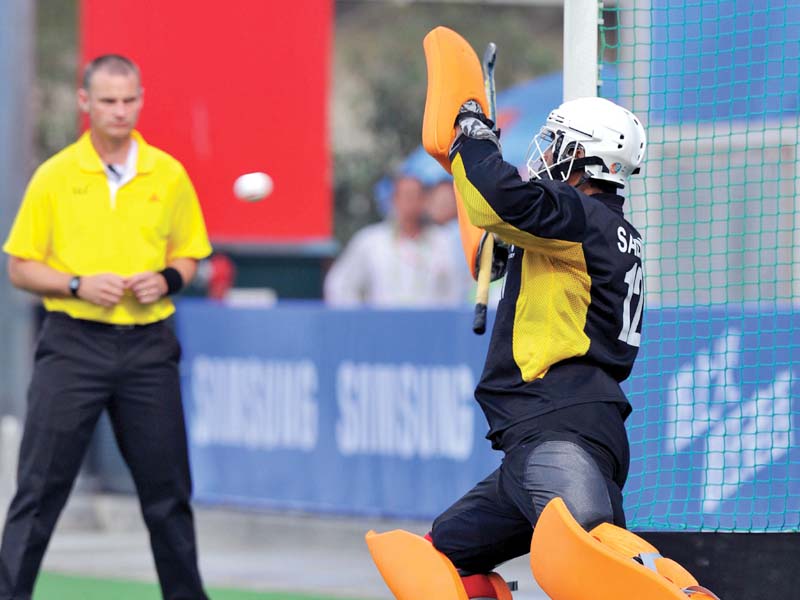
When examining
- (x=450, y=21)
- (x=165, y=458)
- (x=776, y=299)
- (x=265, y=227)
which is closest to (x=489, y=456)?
(x=776, y=299)

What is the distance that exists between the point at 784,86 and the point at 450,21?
72.5 feet

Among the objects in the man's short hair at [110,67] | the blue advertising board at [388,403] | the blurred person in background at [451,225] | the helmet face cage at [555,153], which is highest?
the man's short hair at [110,67]

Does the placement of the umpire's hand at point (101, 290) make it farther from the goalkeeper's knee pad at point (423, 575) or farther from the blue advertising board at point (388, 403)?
the blue advertising board at point (388, 403)

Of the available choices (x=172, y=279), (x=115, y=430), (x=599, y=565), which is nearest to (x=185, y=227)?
(x=172, y=279)

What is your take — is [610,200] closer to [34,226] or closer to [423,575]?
[423,575]

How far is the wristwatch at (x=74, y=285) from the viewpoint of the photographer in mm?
6582

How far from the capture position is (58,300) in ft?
21.9

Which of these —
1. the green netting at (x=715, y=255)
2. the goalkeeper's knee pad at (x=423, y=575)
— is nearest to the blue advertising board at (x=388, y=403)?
the green netting at (x=715, y=255)

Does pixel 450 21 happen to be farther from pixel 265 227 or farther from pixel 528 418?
pixel 528 418

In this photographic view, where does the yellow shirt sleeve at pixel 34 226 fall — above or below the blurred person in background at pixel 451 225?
above

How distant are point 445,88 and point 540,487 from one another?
1296 mm

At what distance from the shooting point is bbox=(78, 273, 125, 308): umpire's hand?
6555mm

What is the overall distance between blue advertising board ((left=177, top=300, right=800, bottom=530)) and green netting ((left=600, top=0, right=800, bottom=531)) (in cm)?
2

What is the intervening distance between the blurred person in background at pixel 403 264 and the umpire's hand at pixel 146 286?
5.40 m
